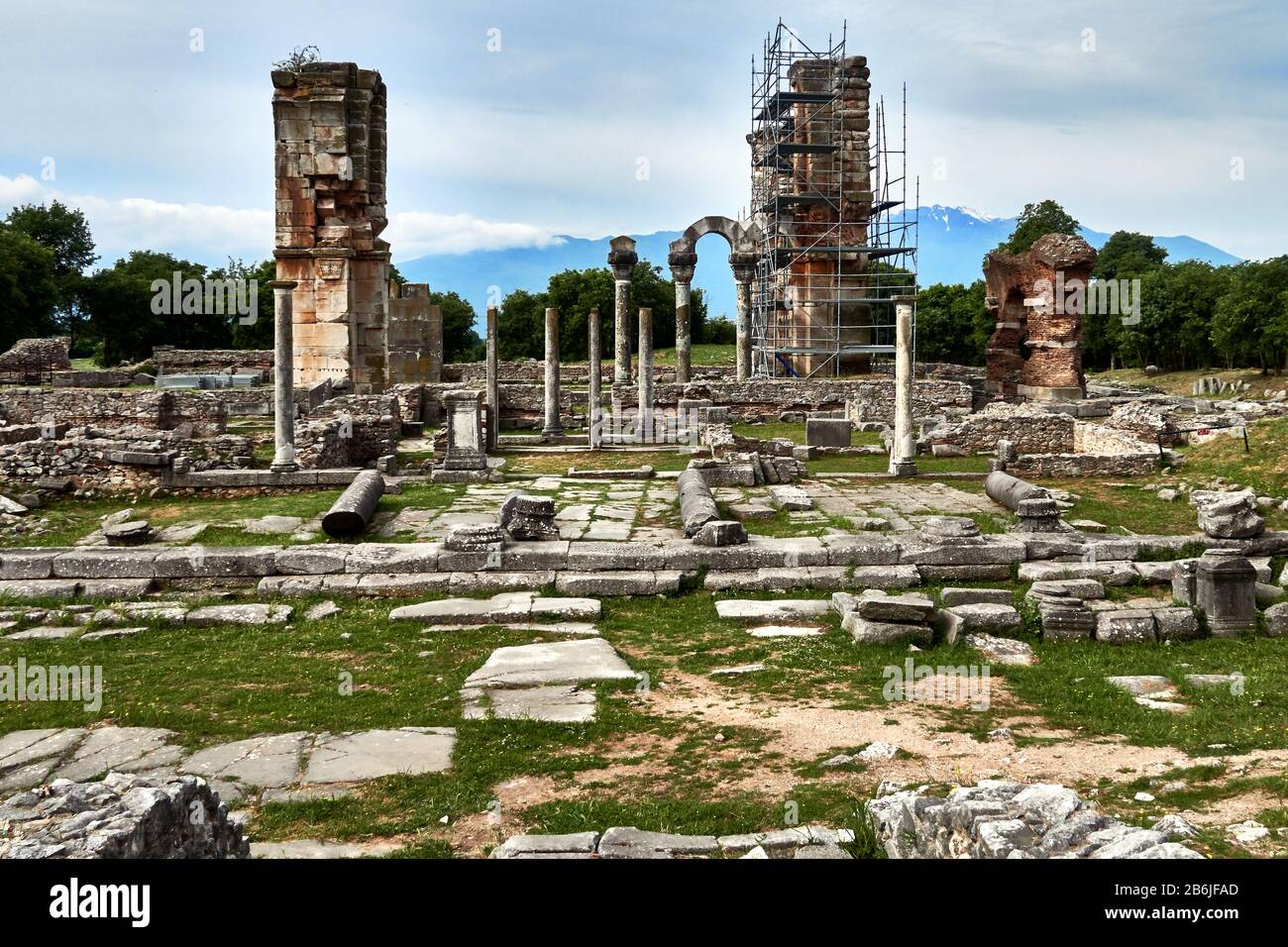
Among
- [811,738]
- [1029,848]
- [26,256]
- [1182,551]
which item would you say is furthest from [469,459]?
[26,256]

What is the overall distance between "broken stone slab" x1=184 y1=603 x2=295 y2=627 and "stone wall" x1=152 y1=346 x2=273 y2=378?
3175 centimetres

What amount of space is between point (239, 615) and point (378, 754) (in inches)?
164

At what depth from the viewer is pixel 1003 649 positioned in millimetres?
8703

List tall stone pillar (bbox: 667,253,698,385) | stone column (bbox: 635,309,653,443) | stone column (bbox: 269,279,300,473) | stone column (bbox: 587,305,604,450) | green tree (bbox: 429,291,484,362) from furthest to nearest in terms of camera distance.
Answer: green tree (bbox: 429,291,484,362) → tall stone pillar (bbox: 667,253,698,385) → stone column (bbox: 635,309,653,443) → stone column (bbox: 587,305,604,450) → stone column (bbox: 269,279,300,473)

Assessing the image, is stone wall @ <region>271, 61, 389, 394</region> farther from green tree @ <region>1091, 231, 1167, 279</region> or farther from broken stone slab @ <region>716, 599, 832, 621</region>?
green tree @ <region>1091, 231, 1167, 279</region>

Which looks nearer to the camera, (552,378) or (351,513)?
(351,513)

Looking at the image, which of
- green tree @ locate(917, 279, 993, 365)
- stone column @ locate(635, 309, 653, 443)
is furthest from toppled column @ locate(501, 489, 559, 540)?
green tree @ locate(917, 279, 993, 365)

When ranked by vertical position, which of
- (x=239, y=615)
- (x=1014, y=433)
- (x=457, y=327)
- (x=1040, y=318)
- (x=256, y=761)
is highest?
(x=457, y=327)

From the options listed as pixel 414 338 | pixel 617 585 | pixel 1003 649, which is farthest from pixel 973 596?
pixel 414 338

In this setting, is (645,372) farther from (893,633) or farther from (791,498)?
(893,633)

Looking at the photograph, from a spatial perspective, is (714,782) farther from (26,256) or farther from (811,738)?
(26,256)

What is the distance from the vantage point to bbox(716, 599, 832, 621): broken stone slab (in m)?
9.84

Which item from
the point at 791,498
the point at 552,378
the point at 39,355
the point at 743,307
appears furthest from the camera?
the point at 743,307

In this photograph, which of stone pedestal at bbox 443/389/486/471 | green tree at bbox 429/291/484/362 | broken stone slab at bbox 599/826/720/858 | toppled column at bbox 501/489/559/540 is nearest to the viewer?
broken stone slab at bbox 599/826/720/858
